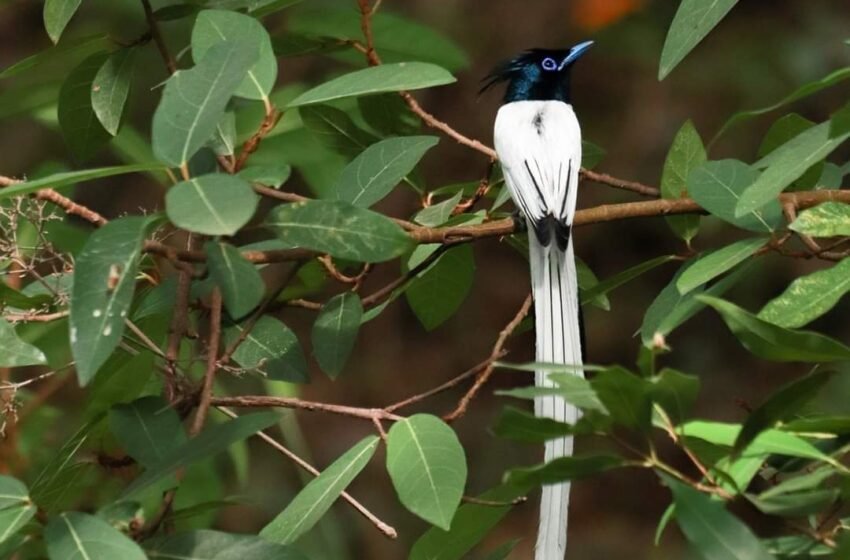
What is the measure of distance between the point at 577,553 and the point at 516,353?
992 mm

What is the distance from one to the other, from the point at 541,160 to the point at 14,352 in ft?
3.31

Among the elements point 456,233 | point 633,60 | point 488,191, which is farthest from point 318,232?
point 633,60

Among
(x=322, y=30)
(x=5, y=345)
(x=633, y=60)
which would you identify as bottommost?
(x=5, y=345)

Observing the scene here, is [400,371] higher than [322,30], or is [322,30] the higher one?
[322,30]

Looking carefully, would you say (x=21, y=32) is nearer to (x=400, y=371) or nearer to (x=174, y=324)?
(x=400, y=371)

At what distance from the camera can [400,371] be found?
6.52 metres

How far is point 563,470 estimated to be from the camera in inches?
55.0

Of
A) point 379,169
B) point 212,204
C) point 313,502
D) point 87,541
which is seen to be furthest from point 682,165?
point 87,541

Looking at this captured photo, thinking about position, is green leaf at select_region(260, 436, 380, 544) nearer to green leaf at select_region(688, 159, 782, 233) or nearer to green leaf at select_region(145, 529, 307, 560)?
green leaf at select_region(145, 529, 307, 560)

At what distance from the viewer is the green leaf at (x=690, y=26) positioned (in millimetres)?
1896

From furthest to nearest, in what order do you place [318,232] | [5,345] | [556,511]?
1. [556,511]
2. [5,345]
3. [318,232]

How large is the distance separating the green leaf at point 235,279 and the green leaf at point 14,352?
1.04ft

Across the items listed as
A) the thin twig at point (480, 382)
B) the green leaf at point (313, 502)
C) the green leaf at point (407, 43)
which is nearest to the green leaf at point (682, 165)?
the thin twig at point (480, 382)

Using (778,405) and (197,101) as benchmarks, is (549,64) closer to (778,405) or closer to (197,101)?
(197,101)
